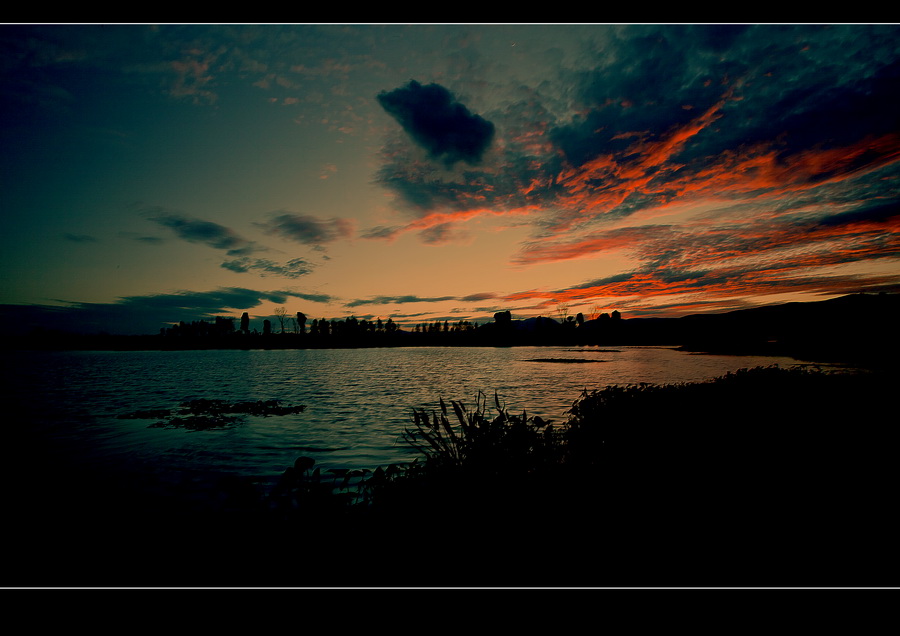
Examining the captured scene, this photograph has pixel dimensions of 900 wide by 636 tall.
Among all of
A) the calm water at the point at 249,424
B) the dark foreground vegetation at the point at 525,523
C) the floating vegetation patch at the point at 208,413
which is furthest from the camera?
the floating vegetation patch at the point at 208,413

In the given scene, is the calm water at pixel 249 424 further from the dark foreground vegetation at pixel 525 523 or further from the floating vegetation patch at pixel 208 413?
the dark foreground vegetation at pixel 525 523

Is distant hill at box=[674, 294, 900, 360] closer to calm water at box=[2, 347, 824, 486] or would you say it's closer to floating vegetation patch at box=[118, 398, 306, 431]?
calm water at box=[2, 347, 824, 486]

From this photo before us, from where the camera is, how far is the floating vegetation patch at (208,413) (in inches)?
930

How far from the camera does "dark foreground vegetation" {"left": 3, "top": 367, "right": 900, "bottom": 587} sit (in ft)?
21.1

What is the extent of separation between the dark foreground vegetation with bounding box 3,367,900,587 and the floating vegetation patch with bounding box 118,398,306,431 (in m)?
11.1

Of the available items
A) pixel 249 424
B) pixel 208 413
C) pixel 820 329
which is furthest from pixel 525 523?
pixel 820 329

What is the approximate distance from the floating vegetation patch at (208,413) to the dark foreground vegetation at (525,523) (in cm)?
1113

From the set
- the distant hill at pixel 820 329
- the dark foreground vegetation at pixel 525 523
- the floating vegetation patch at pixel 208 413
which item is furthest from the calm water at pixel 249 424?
the distant hill at pixel 820 329

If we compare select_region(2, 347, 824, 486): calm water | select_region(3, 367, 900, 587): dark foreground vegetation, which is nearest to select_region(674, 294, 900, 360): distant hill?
select_region(2, 347, 824, 486): calm water

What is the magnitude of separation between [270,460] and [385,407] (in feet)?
44.1

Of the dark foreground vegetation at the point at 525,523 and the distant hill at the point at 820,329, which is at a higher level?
the distant hill at the point at 820,329

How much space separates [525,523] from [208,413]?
28.7 meters
